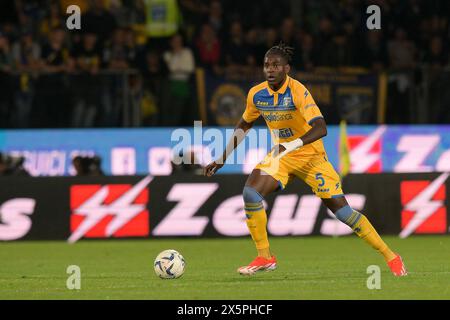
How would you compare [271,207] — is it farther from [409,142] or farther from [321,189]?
[321,189]

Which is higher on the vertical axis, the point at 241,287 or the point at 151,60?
the point at 151,60

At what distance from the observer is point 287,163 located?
38.7ft

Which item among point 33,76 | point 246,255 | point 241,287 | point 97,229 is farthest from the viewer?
point 33,76

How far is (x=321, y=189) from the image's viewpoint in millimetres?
11586

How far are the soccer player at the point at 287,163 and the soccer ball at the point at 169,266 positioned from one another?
0.65m

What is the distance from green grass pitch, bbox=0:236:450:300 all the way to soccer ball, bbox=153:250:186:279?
99 millimetres

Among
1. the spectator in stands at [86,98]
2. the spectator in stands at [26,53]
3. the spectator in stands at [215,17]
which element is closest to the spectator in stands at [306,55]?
the spectator in stands at [215,17]

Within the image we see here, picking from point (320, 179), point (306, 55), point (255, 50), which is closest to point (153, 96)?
point (255, 50)

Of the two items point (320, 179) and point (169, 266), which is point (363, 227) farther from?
point (169, 266)

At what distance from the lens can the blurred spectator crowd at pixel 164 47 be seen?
63.8 feet

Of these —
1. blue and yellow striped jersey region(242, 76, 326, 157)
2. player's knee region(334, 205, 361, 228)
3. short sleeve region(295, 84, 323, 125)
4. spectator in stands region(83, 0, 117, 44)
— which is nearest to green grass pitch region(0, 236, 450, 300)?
player's knee region(334, 205, 361, 228)

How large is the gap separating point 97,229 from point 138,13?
4939 millimetres

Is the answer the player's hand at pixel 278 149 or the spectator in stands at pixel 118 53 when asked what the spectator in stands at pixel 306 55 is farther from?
the player's hand at pixel 278 149

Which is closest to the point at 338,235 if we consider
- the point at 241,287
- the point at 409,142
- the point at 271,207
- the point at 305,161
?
the point at 271,207
